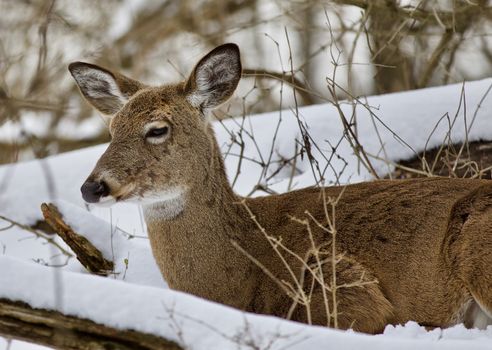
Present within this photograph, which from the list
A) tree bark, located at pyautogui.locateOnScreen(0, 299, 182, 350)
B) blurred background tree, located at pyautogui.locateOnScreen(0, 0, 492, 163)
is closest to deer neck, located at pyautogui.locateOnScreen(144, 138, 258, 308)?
tree bark, located at pyautogui.locateOnScreen(0, 299, 182, 350)

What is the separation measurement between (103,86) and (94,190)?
1115mm

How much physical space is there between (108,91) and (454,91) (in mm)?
2729

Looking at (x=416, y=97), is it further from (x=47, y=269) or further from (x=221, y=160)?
(x=47, y=269)

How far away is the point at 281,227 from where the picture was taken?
219 inches

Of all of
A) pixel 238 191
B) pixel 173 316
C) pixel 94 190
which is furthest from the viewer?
pixel 238 191

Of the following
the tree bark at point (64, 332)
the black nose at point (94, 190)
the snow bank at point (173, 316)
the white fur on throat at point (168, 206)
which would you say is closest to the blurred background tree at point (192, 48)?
the white fur on throat at point (168, 206)

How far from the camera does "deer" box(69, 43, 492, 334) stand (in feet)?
17.0

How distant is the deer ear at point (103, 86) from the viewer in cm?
611

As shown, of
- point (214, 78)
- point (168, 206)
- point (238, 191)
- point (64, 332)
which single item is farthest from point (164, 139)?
point (238, 191)

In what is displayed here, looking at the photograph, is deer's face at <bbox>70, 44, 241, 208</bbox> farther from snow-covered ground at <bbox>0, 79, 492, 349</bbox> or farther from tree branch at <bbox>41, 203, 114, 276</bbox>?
tree branch at <bbox>41, 203, 114, 276</bbox>

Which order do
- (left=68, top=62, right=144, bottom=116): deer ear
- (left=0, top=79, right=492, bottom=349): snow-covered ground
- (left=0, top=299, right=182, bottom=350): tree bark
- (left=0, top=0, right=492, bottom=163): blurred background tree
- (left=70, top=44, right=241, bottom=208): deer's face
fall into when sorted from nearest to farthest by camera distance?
1. (left=0, top=79, right=492, bottom=349): snow-covered ground
2. (left=0, top=299, right=182, bottom=350): tree bark
3. (left=70, top=44, right=241, bottom=208): deer's face
4. (left=68, top=62, right=144, bottom=116): deer ear
5. (left=0, top=0, right=492, bottom=163): blurred background tree

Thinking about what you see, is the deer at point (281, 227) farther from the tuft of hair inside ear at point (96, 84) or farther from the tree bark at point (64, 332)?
the tree bark at point (64, 332)

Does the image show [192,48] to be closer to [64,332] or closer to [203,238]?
[203,238]

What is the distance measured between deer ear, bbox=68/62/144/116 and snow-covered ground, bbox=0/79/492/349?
67 centimetres
